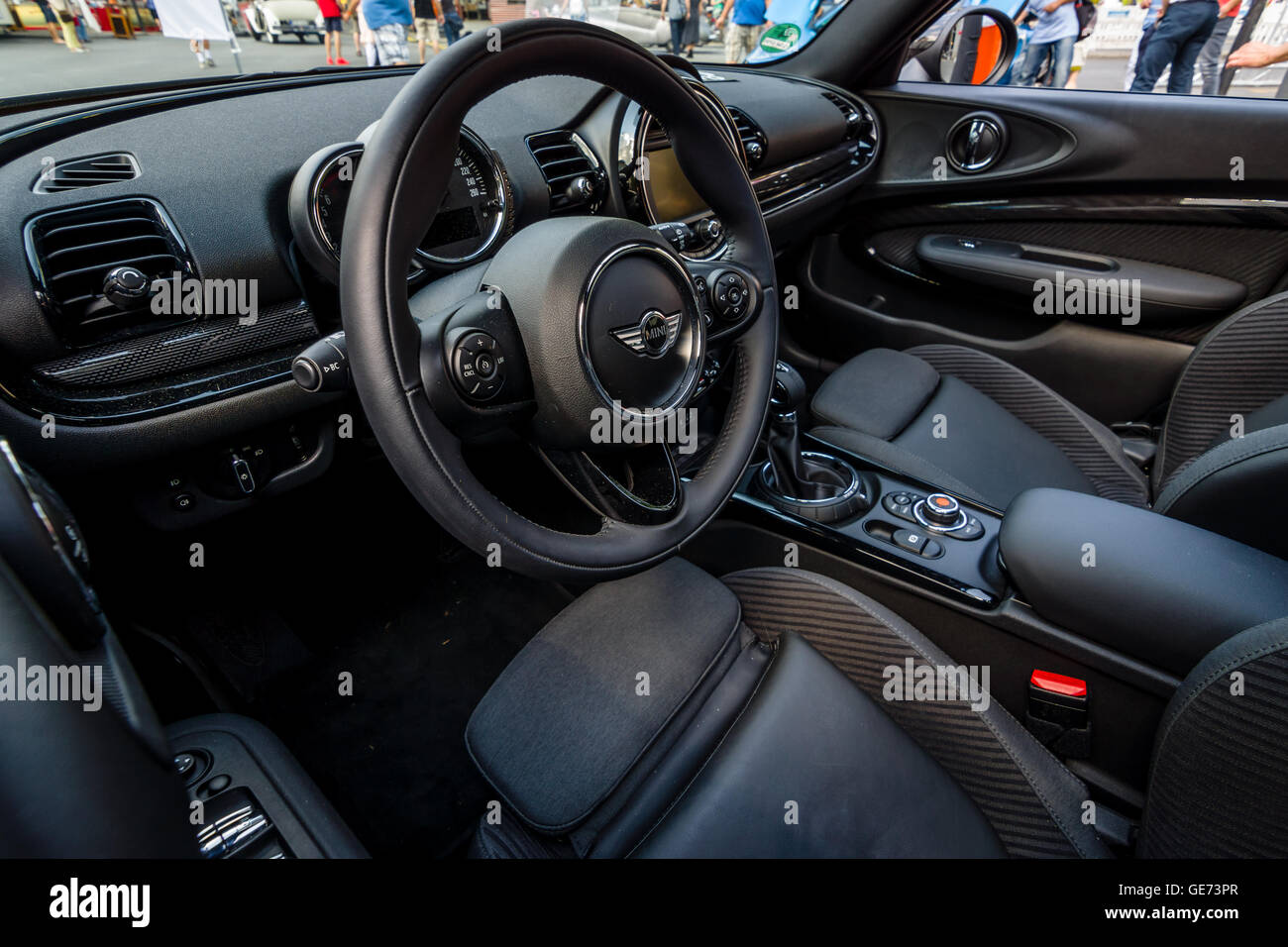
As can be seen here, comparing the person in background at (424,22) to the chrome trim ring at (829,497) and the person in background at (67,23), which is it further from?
the chrome trim ring at (829,497)

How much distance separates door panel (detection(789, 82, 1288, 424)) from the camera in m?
1.81

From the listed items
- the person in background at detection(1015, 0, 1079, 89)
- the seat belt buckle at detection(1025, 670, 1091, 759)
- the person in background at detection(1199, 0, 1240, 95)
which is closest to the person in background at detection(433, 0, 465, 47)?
the seat belt buckle at detection(1025, 670, 1091, 759)

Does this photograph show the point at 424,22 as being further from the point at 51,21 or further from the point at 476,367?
the point at 476,367

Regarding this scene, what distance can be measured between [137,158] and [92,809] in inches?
40.1

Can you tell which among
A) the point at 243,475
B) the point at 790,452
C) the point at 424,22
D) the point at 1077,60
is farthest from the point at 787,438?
the point at 1077,60

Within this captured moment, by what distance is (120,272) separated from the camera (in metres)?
0.95

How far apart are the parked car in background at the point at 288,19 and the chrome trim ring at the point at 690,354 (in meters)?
1.81

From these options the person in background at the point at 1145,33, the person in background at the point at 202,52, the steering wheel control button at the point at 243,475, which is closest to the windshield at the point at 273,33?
the person in background at the point at 202,52

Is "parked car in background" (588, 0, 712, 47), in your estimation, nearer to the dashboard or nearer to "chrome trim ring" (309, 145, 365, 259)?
the dashboard

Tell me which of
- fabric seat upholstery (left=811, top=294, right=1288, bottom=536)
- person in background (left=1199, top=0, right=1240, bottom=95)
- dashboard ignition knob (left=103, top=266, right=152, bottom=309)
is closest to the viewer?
dashboard ignition knob (left=103, top=266, right=152, bottom=309)

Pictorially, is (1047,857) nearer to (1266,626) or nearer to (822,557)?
(1266,626)

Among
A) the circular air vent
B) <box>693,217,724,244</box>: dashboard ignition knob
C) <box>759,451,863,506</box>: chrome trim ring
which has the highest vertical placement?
the circular air vent

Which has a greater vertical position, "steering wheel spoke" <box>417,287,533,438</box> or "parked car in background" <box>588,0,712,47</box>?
"parked car in background" <box>588,0,712,47</box>

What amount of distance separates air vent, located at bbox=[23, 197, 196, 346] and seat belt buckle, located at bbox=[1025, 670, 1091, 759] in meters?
1.41
